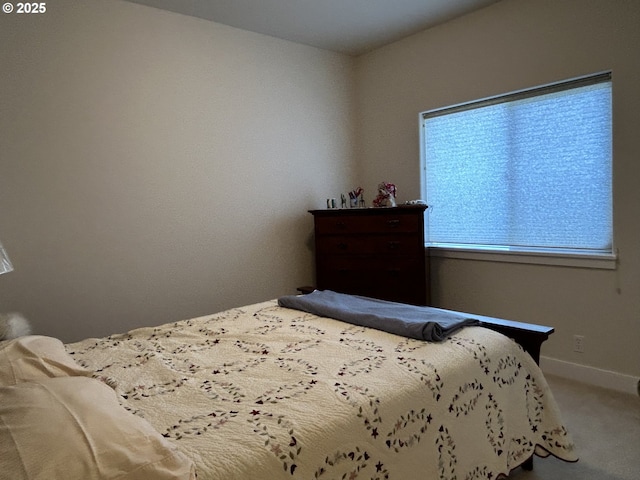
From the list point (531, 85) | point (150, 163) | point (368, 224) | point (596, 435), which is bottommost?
point (596, 435)

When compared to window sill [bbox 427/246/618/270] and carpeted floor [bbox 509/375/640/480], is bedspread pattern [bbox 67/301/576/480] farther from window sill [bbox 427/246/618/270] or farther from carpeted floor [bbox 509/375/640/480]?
window sill [bbox 427/246/618/270]

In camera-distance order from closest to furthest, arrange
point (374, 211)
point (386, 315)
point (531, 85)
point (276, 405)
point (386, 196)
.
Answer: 1. point (276, 405)
2. point (386, 315)
3. point (531, 85)
4. point (374, 211)
5. point (386, 196)

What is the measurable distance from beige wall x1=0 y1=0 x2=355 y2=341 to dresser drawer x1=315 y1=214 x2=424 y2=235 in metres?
0.38

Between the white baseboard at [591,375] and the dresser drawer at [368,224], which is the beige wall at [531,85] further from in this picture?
the dresser drawer at [368,224]

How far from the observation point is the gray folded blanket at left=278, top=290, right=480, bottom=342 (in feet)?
5.99

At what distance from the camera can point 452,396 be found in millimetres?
1561

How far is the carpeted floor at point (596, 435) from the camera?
1.95 m

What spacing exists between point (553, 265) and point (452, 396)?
1940 mm

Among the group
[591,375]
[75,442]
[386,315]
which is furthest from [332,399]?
[591,375]

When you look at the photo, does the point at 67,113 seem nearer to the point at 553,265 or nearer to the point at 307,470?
the point at 307,470

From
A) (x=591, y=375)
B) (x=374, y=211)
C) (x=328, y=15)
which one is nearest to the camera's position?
(x=591, y=375)

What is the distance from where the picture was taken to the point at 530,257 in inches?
125

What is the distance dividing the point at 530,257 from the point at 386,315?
1.63 m

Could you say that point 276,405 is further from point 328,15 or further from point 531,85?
point 328,15
